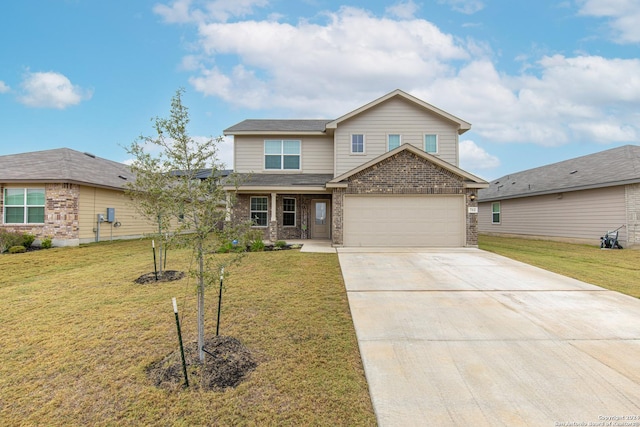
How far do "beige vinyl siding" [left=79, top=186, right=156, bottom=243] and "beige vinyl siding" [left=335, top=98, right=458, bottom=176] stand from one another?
392 inches

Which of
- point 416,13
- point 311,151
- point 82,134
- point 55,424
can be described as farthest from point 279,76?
point 55,424

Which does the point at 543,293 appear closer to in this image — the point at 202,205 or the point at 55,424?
the point at 202,205

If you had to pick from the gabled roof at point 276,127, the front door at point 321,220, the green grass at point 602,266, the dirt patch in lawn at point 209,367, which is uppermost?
the gabled roof at point 276,127

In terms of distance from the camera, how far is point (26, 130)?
2077 centimetres

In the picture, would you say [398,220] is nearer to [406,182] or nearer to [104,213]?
[406,182]

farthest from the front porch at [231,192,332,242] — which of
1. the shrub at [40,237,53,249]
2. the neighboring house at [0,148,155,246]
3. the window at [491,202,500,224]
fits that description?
the window at [491,202,500,224]

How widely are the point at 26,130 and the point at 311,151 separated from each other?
Result: 20.2 m

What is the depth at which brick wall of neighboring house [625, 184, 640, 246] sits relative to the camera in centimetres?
1338

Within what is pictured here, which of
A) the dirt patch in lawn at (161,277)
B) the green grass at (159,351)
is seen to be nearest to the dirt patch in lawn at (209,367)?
the green grass at (159,351)

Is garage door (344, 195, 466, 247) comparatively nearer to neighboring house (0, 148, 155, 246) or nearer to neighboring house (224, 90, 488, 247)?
neighboring house (224, 90, 488, 247)

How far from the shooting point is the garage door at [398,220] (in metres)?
13.0

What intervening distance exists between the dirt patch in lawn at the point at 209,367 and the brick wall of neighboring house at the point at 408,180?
9.75m

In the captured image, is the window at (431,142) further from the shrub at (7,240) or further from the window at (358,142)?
the shrub at (7,240)

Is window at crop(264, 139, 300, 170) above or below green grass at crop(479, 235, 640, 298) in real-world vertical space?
above
